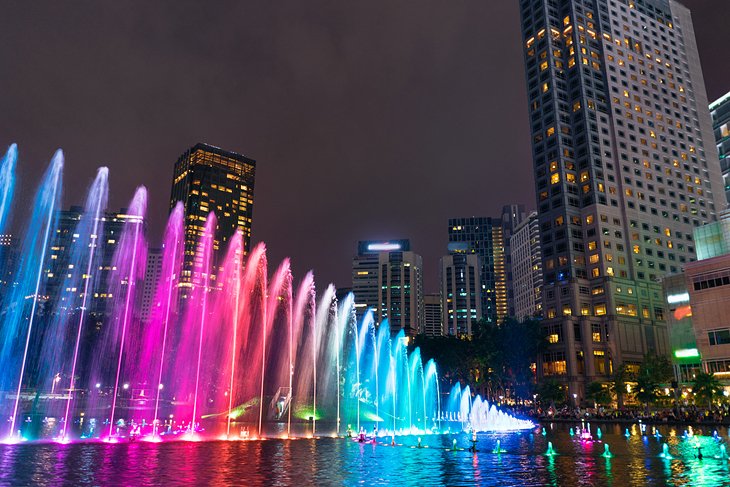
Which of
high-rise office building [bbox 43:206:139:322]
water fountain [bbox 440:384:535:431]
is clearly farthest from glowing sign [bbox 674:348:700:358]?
high-rise office building [bbox 43:206:139:322]

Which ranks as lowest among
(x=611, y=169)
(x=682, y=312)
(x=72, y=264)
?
(x=682, y=312)

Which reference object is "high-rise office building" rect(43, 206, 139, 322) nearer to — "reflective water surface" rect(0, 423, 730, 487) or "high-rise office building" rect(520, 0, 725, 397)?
"high-rise office building" rect(520, 0, 725, 397)

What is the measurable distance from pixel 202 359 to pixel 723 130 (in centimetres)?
15968

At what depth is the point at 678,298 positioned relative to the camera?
100812 mm

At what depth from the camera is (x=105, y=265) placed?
17662 centimetres

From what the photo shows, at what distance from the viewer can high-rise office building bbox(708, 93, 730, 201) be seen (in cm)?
15675

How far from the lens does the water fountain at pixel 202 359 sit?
4988cm

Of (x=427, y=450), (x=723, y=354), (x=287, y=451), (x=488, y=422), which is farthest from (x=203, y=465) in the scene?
(x=723, y=354)

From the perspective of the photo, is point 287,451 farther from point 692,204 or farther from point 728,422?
point 692,204

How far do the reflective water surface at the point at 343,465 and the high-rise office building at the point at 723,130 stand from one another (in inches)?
5696

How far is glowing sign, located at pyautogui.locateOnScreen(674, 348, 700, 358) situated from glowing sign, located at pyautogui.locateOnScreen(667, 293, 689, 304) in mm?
8889

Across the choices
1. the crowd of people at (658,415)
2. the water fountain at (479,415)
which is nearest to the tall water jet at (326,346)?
the water fountain at (479,415)

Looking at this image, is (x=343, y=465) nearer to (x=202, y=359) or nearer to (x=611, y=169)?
(x=202, y=359)

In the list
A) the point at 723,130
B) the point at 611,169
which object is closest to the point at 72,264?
the point at 611,169
